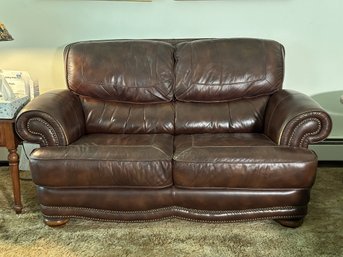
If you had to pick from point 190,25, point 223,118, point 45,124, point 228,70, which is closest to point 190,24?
point 190,25

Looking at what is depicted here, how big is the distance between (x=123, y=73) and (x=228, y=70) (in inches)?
26.2

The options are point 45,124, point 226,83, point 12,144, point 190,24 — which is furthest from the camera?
point 190,24

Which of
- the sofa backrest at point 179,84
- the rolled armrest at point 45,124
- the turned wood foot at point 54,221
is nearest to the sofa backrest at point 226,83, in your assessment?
the sofa backrest at point 179,84

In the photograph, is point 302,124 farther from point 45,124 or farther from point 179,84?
point 45,124

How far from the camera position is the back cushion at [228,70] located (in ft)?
7.33

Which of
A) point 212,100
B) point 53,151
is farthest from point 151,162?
point 212,100

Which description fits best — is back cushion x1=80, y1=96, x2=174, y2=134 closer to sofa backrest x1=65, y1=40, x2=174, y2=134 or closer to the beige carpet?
sofa backrest x1=65, y1=40, x2=174, y2=134

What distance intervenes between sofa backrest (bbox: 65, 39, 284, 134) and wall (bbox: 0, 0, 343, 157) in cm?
30

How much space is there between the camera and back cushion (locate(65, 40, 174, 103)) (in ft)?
7.43

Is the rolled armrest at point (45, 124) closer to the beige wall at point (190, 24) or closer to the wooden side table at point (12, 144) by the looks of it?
the wooden side table at point (12, 144)

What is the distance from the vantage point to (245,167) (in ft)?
5.75

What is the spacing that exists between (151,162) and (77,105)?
0.73 meters

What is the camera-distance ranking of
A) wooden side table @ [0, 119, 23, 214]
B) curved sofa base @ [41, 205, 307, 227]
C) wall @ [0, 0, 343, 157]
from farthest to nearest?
wall @ [0, 0, 343, 157] → wooden side table @ [0, 119, 23, 214] → curved sofa base @ [41, 205, 307, 227]

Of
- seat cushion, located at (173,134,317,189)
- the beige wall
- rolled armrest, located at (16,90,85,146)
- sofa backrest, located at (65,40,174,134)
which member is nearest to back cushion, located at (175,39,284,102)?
sofa backrest, located at (65,40,174,134)
